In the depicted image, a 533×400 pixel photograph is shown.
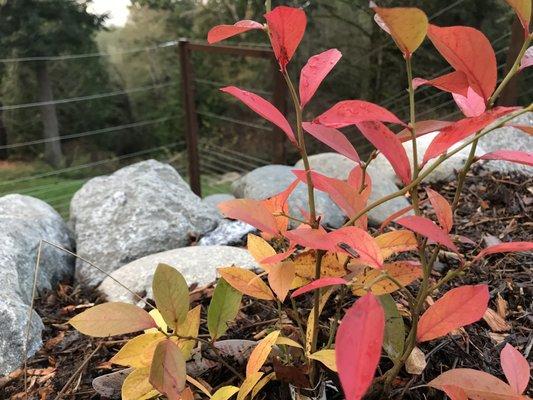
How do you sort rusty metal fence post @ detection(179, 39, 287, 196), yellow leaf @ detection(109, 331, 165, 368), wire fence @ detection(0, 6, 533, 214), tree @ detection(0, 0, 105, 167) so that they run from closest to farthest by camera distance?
1. yellow leaf @ detection(109, 331, 165, 368)
2. rusty metal fence post @ detection(179, 39, 287, 196)
3. wire fence @ detection(0, 6, 533, 214)
4. tree @ detection(0, 0, 105, 167)

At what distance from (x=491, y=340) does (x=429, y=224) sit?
589 millimetres

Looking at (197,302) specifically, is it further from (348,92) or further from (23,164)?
(23,164)

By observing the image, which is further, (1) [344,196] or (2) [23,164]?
(2) [23,164]

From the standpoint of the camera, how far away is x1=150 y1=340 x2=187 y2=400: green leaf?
65 cm

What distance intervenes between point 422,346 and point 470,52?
1.92 ft

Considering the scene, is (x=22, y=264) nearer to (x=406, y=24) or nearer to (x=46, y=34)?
(x=406, y=24)

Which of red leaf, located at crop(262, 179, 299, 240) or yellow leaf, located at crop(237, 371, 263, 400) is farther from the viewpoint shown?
red leaf, located at crop(262, 179, 299, 240)

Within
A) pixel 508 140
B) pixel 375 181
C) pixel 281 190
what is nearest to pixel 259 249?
pixel 375 181

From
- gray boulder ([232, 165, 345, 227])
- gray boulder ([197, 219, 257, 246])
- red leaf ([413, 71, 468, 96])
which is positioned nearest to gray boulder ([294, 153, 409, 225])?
gray boulder ([232, 165, 345, 227])

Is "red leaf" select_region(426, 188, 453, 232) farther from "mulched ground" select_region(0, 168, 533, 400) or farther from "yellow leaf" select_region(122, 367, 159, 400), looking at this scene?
"yellow leaf" select_region(122, 367, 159, 400)

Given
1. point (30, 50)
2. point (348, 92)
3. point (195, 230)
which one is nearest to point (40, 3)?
point (30, 50)

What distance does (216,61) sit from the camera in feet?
29.8

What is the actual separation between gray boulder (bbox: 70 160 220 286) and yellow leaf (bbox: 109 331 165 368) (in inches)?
33.1

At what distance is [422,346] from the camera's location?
0.98 m
